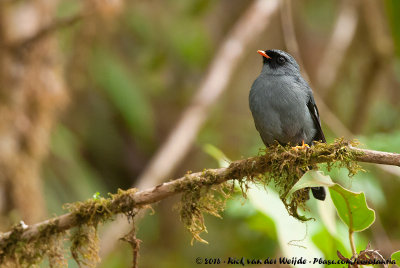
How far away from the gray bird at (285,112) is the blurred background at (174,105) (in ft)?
1.38

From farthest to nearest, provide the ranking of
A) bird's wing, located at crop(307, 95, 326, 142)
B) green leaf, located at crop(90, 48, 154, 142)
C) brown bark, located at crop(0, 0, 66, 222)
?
1. green leaf, located at crop(90, 48, 154, 142)
2. brown bark, located at crop(0, 0, 66, 222)
3. bird's wing, located at crop(307, 95, 326, 142)

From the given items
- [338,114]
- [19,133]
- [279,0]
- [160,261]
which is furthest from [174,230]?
[279,0]

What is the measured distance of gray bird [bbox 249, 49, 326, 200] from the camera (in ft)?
12.3

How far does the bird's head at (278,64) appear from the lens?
4.20m

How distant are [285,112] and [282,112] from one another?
2 centimetres

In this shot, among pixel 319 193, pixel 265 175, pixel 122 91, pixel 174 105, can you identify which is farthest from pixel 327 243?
pixel 174 105

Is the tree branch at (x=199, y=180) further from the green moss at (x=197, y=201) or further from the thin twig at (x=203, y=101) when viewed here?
the thin twig at (x=203, y=101)

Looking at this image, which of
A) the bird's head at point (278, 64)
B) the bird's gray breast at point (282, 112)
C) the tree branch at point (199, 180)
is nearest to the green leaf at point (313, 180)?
the tree branch at point (199, 180)

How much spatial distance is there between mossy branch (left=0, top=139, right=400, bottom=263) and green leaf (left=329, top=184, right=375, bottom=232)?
0.77ft

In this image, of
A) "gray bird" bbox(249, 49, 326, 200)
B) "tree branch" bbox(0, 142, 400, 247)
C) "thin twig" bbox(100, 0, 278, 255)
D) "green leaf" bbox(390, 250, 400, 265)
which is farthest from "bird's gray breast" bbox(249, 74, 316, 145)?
"thin twig" bbox(100, 0, 278, 255)

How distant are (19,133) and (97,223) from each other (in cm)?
302

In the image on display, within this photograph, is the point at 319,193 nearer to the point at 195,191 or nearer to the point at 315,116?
the point at 315,116

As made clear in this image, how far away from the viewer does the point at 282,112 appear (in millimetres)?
3764

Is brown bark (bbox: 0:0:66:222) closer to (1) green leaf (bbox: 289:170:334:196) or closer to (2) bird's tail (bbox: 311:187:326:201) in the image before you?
(2) bird's tail (bbox: 311:187:326:201)
